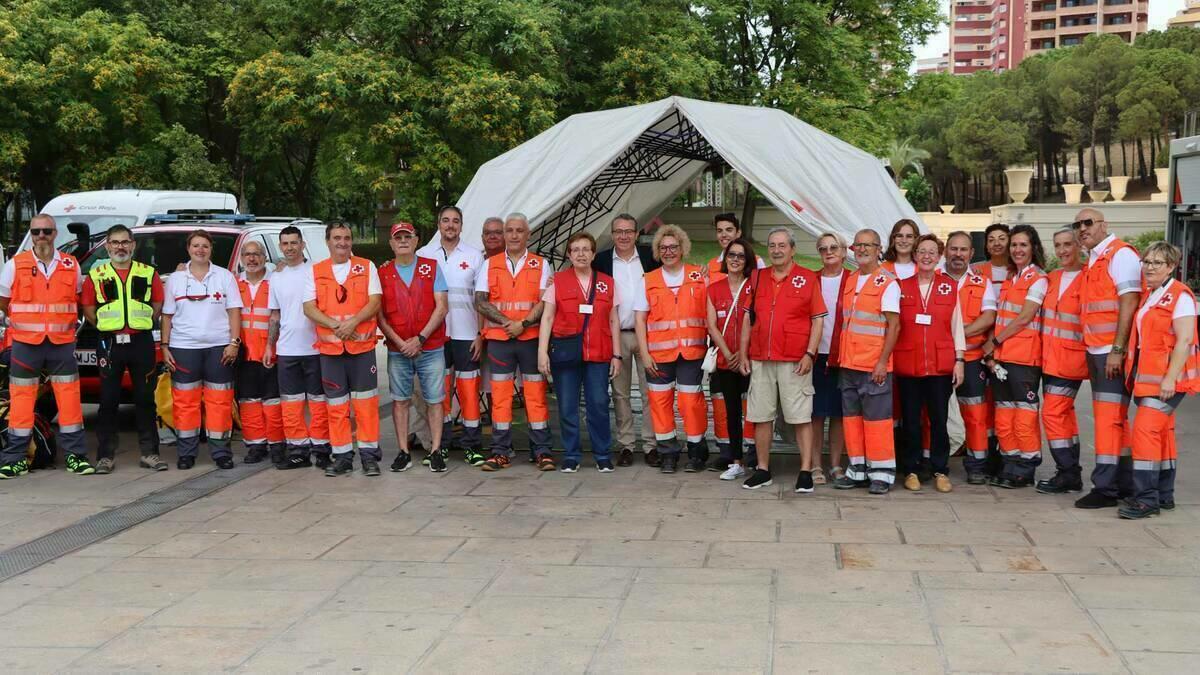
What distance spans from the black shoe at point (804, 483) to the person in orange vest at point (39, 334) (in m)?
5.24

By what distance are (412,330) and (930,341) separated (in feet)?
12.0

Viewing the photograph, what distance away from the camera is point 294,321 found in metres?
8.24

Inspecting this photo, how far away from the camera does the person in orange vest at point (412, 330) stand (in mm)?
8250

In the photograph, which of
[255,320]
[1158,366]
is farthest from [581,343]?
[1158,366]

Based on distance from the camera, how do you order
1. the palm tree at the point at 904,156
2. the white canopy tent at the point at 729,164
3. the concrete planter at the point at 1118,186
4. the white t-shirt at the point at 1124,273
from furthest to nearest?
the palm tree at the point at 904,156 → the concrete planter at the point at 1118,186 → the white canopy tent at the point at 729,164 → the white t-shirt at the point at 1124,273

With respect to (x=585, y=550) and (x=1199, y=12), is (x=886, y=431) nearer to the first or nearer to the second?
(x=585, y=550)

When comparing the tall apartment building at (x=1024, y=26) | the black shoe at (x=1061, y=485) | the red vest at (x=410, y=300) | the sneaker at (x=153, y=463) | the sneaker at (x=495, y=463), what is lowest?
the black shoe at (x=1061, y=485)

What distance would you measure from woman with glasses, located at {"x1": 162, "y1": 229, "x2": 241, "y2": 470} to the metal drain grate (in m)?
0.33

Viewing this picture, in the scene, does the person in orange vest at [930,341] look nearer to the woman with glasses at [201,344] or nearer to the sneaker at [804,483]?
the sneaker at [804,483]

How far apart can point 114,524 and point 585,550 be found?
2.97 metres

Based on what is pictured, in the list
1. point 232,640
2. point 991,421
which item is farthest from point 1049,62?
point 232,640

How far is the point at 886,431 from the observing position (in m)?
7.43

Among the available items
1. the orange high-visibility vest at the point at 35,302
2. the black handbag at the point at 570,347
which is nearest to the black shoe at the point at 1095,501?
the black handbag at the point at 570,347

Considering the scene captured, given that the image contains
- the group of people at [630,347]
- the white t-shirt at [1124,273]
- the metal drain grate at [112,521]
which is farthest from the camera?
the group of people at [630,347]
